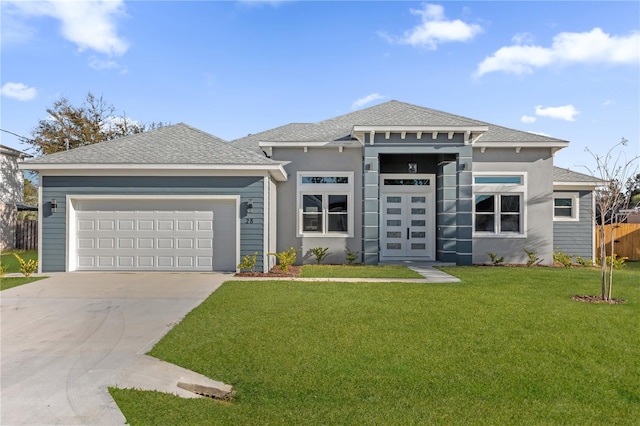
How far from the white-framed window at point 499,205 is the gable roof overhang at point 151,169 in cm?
767

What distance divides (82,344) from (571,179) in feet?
55.7

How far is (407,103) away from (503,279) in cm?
801

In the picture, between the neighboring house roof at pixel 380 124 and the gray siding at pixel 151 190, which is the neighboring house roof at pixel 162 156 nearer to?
the gray siding at pixel 151 190

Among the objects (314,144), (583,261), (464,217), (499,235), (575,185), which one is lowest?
(583,261)

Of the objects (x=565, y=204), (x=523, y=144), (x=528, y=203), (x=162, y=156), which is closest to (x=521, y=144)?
(x=523, y=144)

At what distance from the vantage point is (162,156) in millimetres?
11602

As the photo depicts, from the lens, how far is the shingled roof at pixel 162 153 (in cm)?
1134

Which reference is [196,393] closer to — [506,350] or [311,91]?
[506,350]

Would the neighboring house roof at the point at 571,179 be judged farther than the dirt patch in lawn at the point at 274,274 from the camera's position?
Yes

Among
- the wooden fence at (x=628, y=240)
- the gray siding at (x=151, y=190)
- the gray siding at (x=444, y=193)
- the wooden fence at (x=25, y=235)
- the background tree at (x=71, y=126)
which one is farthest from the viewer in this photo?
the background tree at (x=71, y=126)

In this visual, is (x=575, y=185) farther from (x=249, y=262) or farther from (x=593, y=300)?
(x=249, y=262)

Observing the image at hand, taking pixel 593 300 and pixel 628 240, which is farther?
pixel 628 240

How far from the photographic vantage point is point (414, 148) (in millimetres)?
12914

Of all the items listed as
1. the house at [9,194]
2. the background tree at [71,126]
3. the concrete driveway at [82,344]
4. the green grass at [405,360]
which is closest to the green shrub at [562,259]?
the green grass at [405,360]
